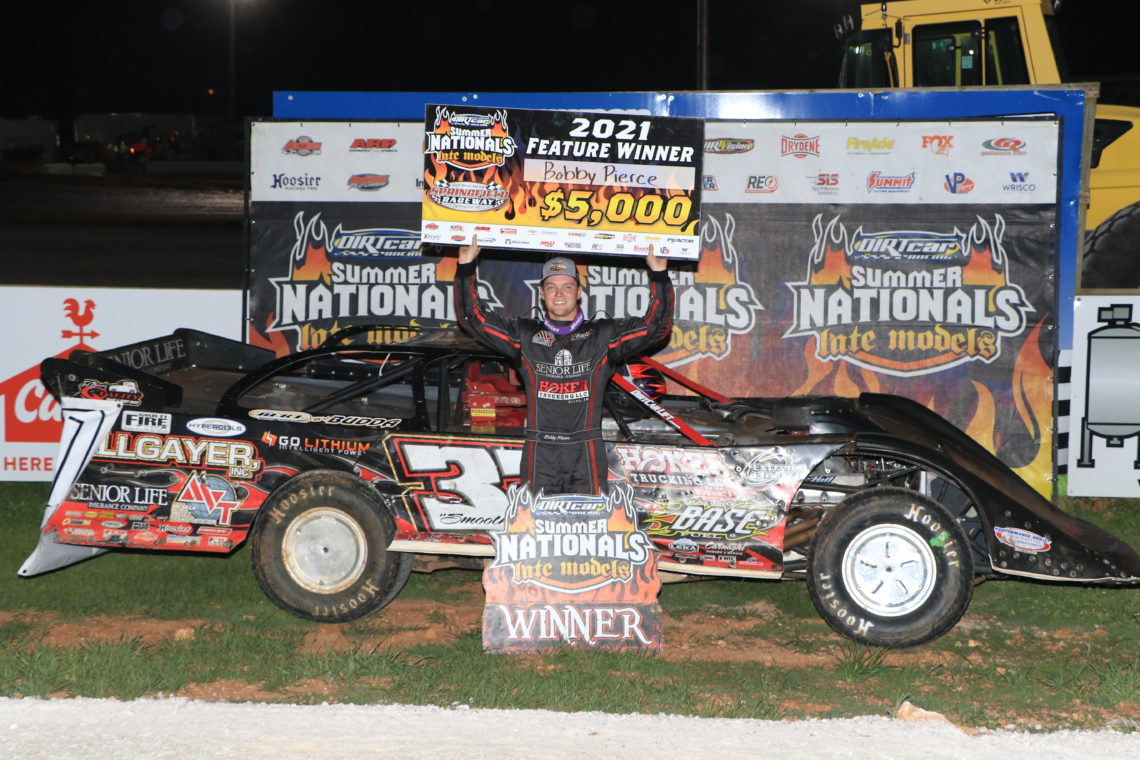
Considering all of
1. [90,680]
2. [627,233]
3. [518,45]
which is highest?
[518,45]

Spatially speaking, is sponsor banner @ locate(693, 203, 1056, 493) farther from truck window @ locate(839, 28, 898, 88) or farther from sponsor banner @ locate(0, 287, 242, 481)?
sponsor banner @ locate(0, 287, 242, 481)

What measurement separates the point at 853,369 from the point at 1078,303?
168 centimetres

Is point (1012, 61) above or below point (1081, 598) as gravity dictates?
above

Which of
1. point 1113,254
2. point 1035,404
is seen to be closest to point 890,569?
point 1035,404

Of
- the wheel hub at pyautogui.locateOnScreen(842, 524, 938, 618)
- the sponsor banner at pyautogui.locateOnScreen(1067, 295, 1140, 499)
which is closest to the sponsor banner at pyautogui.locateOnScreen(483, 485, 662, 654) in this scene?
the wheel hub at pyautogui.locateOnScreen(842, 524, 938, 618)

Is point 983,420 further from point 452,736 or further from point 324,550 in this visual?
point 452,736

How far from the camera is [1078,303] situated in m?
8.78

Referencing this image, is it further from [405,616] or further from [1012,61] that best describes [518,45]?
[405,616]

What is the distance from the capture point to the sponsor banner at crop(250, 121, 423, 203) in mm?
9453

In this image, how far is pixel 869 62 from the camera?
1211 centimetres

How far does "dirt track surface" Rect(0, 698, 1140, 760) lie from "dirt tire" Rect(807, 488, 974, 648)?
988mm

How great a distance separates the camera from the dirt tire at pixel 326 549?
6.05 meters

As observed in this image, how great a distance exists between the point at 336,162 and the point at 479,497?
439 centimetres

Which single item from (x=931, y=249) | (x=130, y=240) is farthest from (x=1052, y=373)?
(x=130, y=240)
